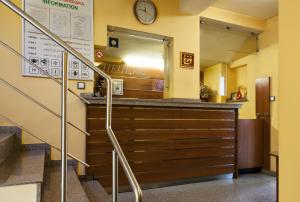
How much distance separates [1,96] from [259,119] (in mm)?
4423

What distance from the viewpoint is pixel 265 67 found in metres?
4.69

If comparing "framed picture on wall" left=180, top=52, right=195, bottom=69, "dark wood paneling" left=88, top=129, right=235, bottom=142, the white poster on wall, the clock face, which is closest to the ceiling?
"framed picture on wall" left=180, top=52, right=195, bottom=69

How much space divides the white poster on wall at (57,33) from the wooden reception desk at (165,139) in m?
0.54

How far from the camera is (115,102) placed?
3.10 metres

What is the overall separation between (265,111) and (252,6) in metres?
2.04

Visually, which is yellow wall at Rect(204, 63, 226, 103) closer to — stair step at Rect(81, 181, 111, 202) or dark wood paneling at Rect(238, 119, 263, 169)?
dark wood paneling at Rect(238, 119, 263, 169)

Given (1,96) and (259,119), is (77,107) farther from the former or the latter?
(259,119)

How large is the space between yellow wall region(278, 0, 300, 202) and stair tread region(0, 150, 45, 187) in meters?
1.48

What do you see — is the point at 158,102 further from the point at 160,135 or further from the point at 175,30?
the point at 175,30

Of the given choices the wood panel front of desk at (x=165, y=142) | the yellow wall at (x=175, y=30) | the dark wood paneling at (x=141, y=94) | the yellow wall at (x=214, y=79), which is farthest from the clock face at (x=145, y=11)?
the yellow wall at (x=214, y=79)

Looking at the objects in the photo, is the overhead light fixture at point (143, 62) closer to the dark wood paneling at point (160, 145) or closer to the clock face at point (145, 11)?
the clock face at point (145, 11)

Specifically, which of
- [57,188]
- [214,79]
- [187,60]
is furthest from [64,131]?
[214,79]

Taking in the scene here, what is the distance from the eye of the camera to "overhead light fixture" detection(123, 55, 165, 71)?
15.3 feet

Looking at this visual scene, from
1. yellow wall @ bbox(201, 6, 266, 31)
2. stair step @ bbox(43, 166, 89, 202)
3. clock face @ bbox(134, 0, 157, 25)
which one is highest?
yellow wall @ bbox(201, 6, 266, 31)
